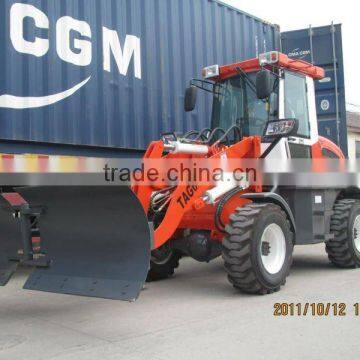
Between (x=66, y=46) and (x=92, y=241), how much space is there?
296 cm

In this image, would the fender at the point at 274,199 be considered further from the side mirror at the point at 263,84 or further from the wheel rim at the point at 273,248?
the side mirror at the point at 263,84

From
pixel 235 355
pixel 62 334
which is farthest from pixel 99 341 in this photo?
pixel 235 355

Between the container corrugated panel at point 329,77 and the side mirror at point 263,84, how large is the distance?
8.61ft

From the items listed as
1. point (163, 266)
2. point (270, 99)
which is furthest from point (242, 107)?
point (163, 266)

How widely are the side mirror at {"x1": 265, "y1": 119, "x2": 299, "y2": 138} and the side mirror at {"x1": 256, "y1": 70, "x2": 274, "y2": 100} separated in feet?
1.07

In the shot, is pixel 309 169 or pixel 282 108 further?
pixel 309 169

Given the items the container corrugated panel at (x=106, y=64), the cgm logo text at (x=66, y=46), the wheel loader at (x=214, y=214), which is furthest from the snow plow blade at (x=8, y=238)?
the cgm logo text at (x=66, y=46)

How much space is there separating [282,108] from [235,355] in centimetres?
343

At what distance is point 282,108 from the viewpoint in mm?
6293

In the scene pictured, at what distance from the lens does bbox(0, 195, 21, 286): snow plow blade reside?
4750 millimetres

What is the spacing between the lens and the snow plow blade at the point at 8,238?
475cm

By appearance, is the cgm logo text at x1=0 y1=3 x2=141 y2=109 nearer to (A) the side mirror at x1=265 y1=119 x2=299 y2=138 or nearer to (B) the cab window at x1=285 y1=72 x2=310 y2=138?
(B) the cab window at x1=285 y1=72 x2=310 y2=138

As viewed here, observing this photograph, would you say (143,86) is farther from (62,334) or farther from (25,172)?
(62,334)

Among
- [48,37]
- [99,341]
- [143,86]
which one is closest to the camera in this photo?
[99,341]
